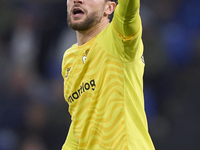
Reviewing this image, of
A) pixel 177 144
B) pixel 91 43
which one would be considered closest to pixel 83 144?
pixel 91 43

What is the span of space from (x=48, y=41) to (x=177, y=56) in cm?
173

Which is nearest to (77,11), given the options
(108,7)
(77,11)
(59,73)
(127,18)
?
(77,11)

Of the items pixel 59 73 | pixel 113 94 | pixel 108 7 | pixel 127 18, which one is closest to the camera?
pixel 127 18

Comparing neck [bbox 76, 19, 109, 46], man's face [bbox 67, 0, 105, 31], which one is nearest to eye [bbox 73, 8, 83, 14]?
man's face [bbox 67, 0, 105, 31]

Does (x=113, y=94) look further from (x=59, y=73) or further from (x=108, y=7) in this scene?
(x=59, y=73)

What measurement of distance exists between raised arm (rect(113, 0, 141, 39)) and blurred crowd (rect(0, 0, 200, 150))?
2325 mm

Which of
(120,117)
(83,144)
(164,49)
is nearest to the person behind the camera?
(120,117)

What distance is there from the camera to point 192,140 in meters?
4.00

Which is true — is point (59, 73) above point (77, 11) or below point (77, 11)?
below

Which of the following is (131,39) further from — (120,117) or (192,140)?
(192,140)

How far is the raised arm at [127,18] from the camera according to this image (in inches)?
72.2

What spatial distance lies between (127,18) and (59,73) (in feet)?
9.27

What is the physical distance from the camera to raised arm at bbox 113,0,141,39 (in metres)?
1.83

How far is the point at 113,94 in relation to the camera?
208 centimetres
